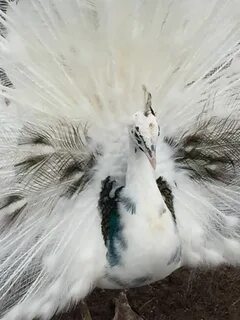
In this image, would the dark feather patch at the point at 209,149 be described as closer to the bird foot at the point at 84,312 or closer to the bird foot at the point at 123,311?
the bird foot at the point at 84,312

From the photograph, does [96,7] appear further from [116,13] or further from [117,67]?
[117,67]

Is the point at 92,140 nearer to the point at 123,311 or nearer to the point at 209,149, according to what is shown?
the point at 209,149

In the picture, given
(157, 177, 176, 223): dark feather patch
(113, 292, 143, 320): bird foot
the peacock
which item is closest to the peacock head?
the peacock

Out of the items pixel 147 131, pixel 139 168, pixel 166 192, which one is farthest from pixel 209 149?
pixel 147 131

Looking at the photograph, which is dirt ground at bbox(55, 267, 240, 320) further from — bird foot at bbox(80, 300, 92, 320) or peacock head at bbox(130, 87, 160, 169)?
peacock head at bbox(130, 87, 160, 169)

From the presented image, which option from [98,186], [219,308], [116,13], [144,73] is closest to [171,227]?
[98,186]

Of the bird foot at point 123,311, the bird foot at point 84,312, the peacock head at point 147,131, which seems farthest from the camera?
the bird foot at point 123,311

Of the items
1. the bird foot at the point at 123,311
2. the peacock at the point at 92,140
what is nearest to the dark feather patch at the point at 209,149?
the peacock at the point at 92,140
